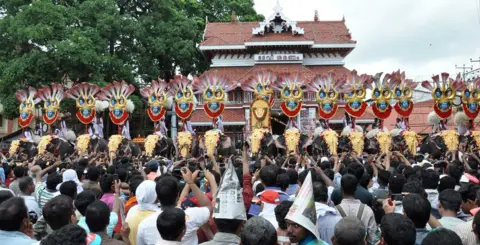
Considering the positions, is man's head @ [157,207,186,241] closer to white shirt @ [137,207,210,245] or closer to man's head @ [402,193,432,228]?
white shirt @ [137,207,210,245]

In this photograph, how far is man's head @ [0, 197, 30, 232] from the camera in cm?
371

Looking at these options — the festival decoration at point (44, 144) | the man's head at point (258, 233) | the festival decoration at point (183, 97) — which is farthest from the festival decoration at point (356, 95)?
the man's head at point (258, 233)

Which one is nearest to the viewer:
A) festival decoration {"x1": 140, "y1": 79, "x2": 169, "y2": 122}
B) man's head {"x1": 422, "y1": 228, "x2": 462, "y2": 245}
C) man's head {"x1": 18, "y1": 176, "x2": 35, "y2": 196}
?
man's head {"x1": 422, "y1": 228, "x2": 462, "y2": 245}

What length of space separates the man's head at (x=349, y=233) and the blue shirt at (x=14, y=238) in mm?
2297

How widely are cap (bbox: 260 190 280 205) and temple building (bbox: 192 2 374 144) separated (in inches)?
887

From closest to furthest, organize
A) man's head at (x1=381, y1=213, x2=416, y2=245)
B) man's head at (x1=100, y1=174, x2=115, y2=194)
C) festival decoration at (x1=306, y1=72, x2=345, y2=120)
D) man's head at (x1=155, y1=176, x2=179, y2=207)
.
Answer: man's head at (x1=381, y1=213, x2=416, y2=245) → man's head at (x1=155, y1=176, x2=179, y2=207) → man's head at (x1=100, y1=174, x2=115, y2=194) → festival decoration at (x1=306, y1=72, x2=345, y2=120)

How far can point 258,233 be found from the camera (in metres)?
3.17

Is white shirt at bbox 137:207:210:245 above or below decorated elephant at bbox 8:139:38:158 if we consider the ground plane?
below

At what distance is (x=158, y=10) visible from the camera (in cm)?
2841

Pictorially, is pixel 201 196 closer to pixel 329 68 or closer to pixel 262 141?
pixel 262 141

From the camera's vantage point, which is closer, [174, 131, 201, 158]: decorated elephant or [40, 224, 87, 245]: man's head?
[40, 224, 87, 245]: man's head

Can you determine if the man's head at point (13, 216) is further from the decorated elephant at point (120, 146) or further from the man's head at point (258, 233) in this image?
the decorated elephant at point (120, 146)

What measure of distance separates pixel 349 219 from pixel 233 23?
30.4 m

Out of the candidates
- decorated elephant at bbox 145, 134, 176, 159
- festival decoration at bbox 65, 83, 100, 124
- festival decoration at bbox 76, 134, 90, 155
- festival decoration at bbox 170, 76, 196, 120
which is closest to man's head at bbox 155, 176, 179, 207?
decorated elephant at bbox 145, 134, 176, 159
